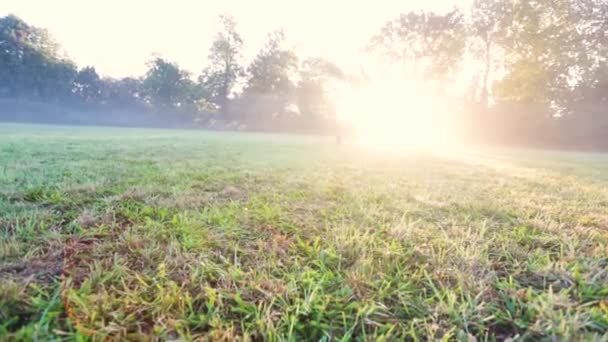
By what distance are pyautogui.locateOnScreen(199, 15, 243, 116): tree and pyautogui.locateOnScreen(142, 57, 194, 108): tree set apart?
2753mm

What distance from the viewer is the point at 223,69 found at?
33906mm

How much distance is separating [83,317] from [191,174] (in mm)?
2230

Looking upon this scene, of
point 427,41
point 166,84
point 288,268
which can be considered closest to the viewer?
point 288,268

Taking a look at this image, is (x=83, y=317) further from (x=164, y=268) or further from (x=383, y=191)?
(x=383, y=191)

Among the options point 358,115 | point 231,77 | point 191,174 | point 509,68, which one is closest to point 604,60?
point 509,68

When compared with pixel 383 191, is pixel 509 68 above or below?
above

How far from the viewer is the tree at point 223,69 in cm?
3322

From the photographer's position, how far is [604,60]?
18.1 meters

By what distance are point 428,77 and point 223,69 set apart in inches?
909

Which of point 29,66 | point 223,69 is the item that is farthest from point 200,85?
point 29,66

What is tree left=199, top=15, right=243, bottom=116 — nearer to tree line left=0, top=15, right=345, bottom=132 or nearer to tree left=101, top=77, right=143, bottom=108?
tree line left=0, top=15, right=345, bottom=132

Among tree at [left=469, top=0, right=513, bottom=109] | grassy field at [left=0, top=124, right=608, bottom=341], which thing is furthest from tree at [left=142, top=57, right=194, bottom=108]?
grassy field at [left=0, top=124, right=608, bottom=341]

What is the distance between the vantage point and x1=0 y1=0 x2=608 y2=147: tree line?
18.4 m

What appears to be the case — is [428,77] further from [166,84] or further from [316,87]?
[166,84]
